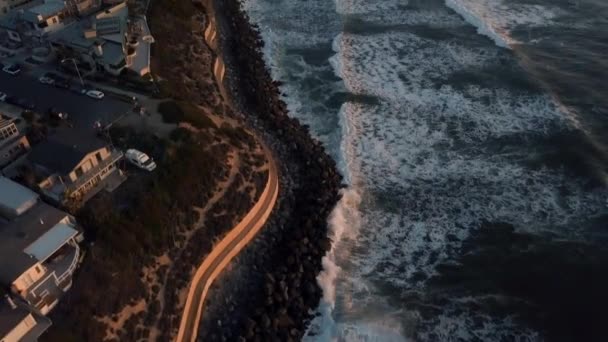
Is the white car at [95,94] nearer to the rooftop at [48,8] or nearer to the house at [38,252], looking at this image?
the house at [38,252]

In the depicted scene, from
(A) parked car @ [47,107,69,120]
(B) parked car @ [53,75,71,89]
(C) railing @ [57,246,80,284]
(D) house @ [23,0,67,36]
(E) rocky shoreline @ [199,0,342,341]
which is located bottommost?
(E) rocky shoreline @ [199,0,342,341]

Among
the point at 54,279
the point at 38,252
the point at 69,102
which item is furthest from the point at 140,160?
the point at 69,102

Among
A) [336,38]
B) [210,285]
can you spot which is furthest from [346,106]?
[210,285]

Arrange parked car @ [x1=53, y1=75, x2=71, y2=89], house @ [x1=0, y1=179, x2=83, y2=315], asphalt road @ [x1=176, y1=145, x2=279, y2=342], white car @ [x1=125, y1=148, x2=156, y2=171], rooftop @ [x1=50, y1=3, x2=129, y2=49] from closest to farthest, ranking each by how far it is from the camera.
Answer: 1. house @ [x1=0, y1=179, x2=83, y2=315]
2. asphalt road @ [x1=176, y1=145, x2=279, y2=342]
3. white car @ [x1=125, y1=148, x2=156, y2=171]
4. parked car @ [x1=53, y1=75, x2=71, y2=89]
5. rooftop @ [x1=50, y1=3, x2=129, y2=49]

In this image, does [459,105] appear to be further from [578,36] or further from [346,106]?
[578,36]

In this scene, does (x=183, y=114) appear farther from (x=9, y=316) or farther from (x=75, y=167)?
(x=9, y=316)

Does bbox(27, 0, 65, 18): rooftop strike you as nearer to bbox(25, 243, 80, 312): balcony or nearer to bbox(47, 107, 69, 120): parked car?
bbox(47, 107, 69, 120): parked car

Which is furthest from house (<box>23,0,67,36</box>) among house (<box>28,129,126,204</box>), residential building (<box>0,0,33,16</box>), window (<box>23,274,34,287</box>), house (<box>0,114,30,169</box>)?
window (<box>23,274,34,287</box>)
